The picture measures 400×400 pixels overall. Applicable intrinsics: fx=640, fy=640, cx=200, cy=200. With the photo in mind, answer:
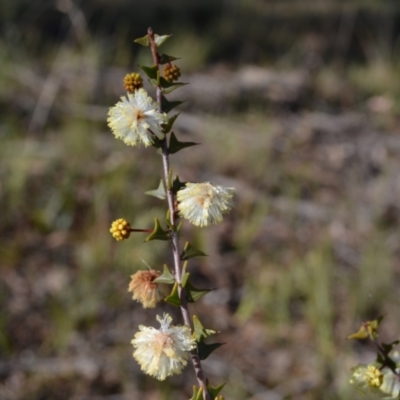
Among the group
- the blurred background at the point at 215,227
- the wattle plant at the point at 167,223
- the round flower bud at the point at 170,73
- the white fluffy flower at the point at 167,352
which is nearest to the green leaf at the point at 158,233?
the wattle plant at the point at 167,223

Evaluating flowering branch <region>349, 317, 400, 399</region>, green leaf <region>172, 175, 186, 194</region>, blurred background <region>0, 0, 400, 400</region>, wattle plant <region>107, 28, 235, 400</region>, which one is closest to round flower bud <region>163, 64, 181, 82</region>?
wattle plant <region>107, 28, 235, 400</region>

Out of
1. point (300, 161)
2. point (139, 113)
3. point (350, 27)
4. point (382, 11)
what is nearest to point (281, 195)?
point (300, 161)

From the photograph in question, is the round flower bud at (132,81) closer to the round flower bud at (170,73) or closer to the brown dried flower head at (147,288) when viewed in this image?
the round flower bud at (170,73)

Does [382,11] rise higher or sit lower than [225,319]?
higher

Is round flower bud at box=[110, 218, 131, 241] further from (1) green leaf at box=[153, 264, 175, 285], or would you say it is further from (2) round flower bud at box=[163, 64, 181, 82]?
(2) round flower bud at box=[163, 64, 181, 82]

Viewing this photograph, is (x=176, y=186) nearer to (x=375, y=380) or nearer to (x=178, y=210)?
(x=178, y=210)

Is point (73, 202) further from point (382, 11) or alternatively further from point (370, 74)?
point (382, 11)

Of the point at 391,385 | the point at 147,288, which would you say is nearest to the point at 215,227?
the point at 391,385
